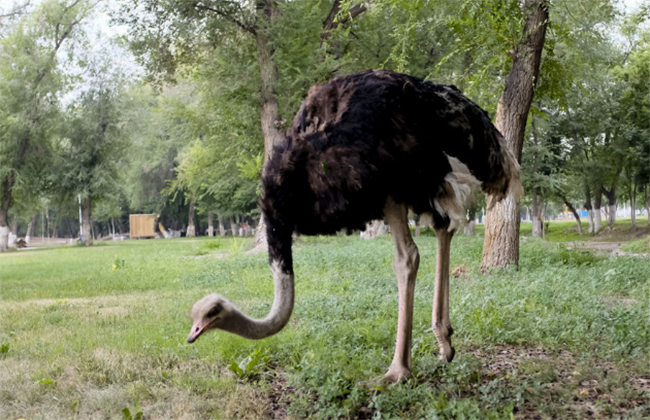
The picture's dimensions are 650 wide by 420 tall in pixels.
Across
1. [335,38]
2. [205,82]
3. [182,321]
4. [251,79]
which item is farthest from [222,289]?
[335,38]

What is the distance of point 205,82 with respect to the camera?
18.0 metres

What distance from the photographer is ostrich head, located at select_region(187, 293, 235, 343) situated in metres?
2.86

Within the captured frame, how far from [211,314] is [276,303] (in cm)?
49

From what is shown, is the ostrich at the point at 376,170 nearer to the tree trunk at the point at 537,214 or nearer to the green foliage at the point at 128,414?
the green foliage at the point at 128,414

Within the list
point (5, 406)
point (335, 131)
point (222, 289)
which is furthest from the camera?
point (222, 289)

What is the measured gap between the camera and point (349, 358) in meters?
4.08

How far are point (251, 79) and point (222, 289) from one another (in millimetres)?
8829

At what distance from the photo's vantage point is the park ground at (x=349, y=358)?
3.31 metres

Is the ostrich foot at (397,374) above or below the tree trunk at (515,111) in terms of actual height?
below

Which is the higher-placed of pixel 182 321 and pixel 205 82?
pixel 205 82

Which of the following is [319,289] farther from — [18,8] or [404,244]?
[18,8]

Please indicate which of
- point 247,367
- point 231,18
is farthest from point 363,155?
point 231,18

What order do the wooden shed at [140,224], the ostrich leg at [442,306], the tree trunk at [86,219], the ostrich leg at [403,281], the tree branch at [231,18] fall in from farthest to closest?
1. the wooden shed at [140,224]
2. the tree trunk at [86,219]
3. the tree branch at [231,18]
4. the ostrich leg at [442,306]
5. the ostrich leg at [403,281]

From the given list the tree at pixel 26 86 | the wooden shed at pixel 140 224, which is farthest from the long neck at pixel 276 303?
the wooden shed at pixel 140 224
